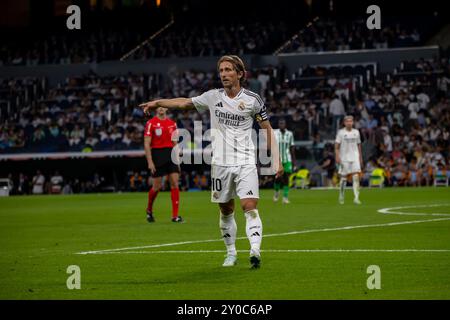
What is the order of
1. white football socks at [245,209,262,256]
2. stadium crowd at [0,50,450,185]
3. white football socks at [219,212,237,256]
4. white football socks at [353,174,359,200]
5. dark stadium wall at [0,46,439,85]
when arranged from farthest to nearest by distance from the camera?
1. dark stadium wall at [0,46,439,85]
2. stadium crowd at [0,50,450,185]
3. white football socks at [353,174,359,200]
4. white football socks at [219,212,237,256]
5. white football socks at [245,209,262,256]

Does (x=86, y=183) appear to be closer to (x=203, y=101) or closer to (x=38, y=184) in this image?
(x=38, y=184)

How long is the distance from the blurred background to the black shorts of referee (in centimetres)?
2190

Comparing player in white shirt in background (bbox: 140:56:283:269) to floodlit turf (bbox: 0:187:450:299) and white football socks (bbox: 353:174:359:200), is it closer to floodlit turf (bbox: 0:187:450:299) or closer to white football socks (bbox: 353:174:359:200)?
floodlit turf (bbox: 0:187:450:299)

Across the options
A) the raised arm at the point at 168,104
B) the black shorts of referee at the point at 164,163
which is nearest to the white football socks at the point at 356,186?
the black shorts of referee at the point at 164,163

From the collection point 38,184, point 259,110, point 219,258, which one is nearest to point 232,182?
point 259,110

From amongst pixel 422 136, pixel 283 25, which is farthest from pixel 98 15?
Answer: pixel 422 136

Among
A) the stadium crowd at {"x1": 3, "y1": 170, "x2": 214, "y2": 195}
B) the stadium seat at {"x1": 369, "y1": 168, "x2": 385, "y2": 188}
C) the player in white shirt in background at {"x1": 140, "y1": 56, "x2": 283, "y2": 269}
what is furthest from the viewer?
the stadium crowd at {"x1": 3, "y1": 170, "x2": 214, "y2": 195}

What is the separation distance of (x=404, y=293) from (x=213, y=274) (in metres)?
2.84

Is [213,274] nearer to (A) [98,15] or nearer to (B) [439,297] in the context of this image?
(B) [439,297]

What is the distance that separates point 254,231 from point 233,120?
1449 mm

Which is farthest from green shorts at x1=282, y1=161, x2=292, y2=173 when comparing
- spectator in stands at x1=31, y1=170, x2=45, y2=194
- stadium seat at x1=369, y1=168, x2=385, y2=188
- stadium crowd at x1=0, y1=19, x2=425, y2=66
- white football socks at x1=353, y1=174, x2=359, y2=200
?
stadium crowd at x1=0, y1=19, x2=425, y2=66

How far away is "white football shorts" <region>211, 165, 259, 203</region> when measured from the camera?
1238 cm

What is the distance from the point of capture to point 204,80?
53.5 metres
